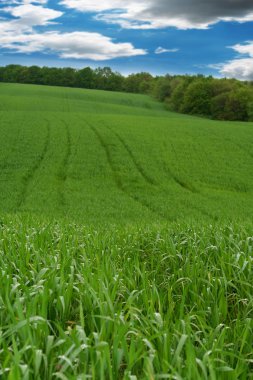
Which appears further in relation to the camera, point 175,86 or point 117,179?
point 175,86

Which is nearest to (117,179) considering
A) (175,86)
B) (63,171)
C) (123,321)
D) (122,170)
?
(122,170)

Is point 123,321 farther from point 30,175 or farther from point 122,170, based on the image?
point 122,170

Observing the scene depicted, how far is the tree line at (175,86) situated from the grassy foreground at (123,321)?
94393 millimetres

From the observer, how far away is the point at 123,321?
376cm

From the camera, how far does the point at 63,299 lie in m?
4.34

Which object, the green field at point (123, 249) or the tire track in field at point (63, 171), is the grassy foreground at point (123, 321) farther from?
the tire track in field at point (63, 171)

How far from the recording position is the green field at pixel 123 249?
3.43m

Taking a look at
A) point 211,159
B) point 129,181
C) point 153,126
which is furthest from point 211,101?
point 129,181

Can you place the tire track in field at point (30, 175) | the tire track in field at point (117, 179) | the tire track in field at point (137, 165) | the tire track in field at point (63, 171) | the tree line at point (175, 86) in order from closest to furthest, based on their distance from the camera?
the tire track in field at point (117, 179), the tire track in field at point (30, 175), the tire track in field at point (63, 171), the tire track in field at point (137, 165), the tree line at point (175, 86)

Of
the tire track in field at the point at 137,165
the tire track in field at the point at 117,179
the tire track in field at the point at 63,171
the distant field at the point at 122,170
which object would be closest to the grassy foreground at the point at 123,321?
the distant field at the point at 122,170

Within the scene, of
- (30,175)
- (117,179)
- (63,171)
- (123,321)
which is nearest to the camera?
(123,321)

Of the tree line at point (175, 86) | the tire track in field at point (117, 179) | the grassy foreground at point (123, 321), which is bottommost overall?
the tire track in field at point (117, 179)

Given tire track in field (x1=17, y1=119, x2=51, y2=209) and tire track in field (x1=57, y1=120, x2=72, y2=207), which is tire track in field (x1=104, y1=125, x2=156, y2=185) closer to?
tire track in field (x1=57, y1=120, x2=72, y2=207)

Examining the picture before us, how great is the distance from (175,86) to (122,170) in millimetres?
89430
